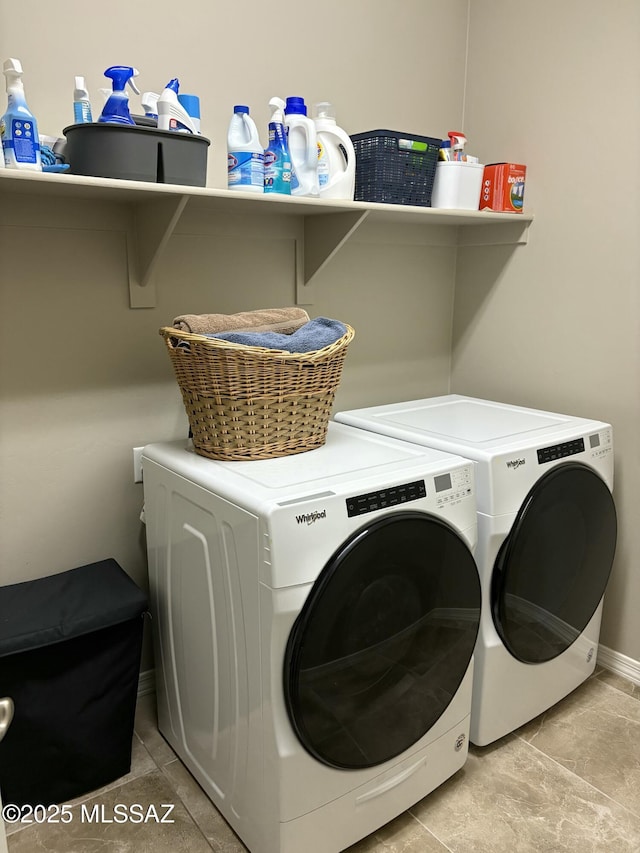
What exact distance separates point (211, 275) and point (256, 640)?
107cm

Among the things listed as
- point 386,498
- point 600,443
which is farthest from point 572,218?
point 386,498

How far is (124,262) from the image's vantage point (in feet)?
5.88

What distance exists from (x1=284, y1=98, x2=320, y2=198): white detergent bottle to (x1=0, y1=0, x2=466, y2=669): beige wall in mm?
234

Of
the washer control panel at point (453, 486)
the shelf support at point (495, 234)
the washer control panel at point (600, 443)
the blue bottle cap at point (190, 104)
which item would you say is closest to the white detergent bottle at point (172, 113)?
the blue bottle cap at point (190, 104)

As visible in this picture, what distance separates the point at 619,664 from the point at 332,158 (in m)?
1.80

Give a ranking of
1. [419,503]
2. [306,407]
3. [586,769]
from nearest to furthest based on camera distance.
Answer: [419,503], [306,407], [586,769]

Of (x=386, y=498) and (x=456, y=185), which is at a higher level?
(x=456, y=185)

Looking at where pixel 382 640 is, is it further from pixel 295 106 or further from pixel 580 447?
pixel 295 106

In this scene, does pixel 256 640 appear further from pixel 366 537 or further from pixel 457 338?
pixel 457 338

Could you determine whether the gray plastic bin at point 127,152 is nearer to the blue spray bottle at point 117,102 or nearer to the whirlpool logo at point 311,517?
the blue spray bottle at point 117,102

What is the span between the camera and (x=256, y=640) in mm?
1323

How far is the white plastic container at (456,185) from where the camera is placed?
2061 mm

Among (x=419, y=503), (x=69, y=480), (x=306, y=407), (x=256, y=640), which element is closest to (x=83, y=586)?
(x=69, y=480)

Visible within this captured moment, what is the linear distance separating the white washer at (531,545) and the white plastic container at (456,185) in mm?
675
